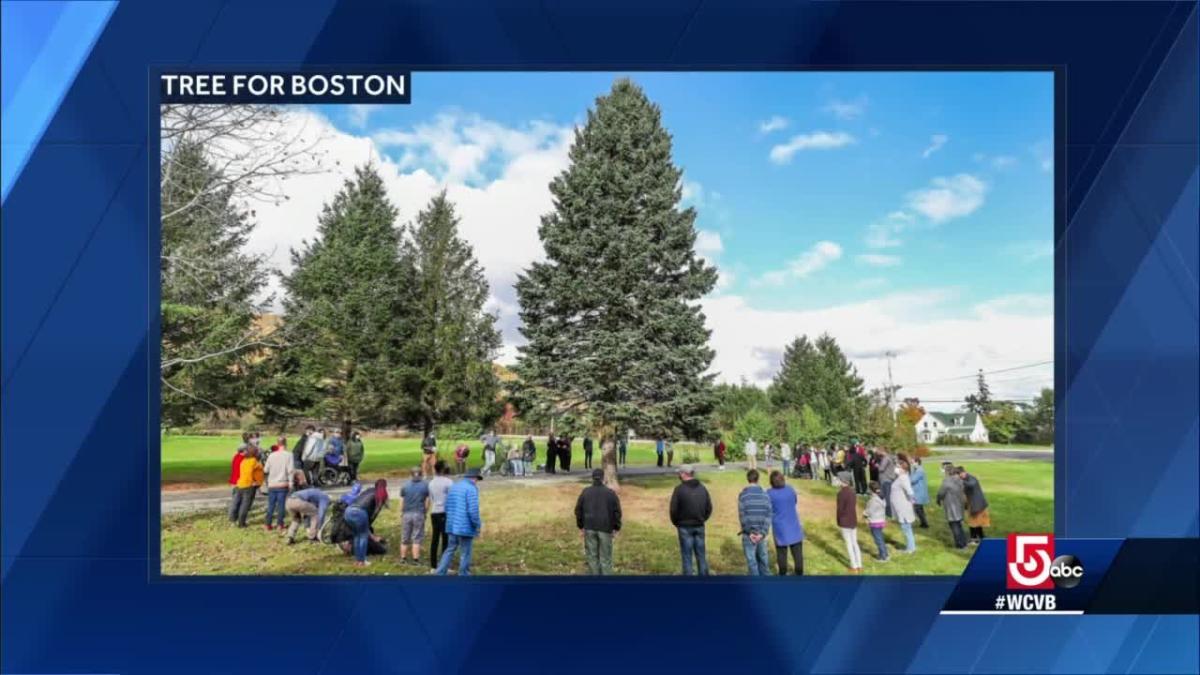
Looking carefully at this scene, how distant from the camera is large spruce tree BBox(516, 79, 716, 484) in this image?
6.82 m

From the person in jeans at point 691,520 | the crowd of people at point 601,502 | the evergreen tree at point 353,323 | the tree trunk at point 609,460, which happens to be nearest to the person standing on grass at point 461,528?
the crowd of people at point 601,502

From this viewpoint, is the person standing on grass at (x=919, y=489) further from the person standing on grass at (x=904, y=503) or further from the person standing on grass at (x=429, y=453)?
the person standing on grass at (x=429, y=453)

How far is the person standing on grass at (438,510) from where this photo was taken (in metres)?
6.42

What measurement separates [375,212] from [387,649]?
438 centimetres

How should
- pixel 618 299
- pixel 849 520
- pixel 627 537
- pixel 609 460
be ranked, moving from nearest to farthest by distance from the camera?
1. pixel 627 537
2. pixel 849 520
3. pixel 609 460
4. pixel 618 299

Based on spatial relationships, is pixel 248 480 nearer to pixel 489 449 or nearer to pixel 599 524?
pixel 489 449

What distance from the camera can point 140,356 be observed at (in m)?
5.92

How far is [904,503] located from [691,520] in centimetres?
233

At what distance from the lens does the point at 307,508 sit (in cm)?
657

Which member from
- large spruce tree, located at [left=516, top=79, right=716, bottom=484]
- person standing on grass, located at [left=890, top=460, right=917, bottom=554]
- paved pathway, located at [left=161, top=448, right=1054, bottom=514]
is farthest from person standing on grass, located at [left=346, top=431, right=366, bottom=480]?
person standing on grass, located at [left=890, top=460, right=917, bottom=554]

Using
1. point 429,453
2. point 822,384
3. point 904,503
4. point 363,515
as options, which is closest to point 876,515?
point 904,503
